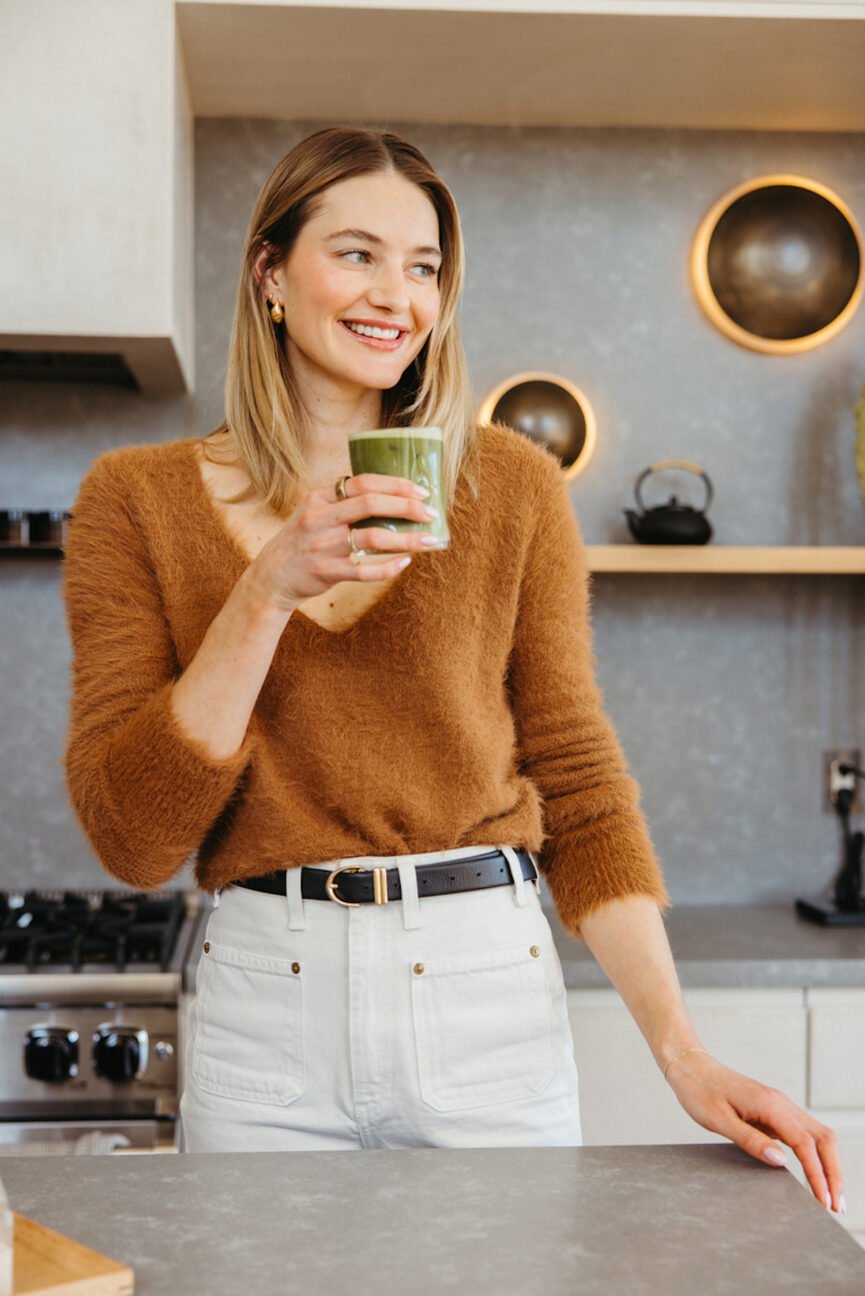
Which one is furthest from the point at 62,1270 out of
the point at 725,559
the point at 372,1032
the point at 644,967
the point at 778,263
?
the point at 778,263

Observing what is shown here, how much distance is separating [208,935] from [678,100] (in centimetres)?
181

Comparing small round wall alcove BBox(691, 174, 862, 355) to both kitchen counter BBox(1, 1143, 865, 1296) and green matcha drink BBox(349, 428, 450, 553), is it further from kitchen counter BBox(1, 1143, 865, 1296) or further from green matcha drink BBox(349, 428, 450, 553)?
kitchen counter BBox(1, 1143, 865, 1296)

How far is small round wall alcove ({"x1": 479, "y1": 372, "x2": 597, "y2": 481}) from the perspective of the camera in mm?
2527

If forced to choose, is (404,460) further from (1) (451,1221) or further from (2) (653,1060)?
(2) (653,1060)

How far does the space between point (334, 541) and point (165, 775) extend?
0.27 meters

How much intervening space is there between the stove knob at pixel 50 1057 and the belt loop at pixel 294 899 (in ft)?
3.05

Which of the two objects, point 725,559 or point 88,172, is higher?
point 88,172

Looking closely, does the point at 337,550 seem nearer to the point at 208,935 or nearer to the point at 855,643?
the point at 208,935

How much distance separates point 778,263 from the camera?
255cm

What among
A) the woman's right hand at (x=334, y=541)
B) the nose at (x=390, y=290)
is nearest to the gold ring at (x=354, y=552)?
the woman's right hand at (x=334, y=541)

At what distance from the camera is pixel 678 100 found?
2.42 m

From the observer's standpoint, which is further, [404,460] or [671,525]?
[671,525]

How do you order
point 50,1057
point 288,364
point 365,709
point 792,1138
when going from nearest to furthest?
1. point 792,1138
2. point 365,709
3. point 288,364
4. point 50,1057

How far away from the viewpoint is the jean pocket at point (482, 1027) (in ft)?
3.76
